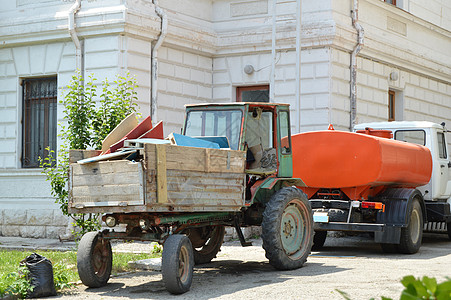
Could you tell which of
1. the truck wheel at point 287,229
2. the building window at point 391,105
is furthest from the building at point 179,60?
the truck wheel at point 287,229

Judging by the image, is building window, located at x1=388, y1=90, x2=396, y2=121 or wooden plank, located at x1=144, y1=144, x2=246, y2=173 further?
building window, located at x1=388, y1=90, x2=396, y2=121

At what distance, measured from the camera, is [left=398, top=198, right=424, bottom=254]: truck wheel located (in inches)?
492

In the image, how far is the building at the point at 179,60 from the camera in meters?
15.6

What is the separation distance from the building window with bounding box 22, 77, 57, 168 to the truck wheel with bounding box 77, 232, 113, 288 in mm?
7746

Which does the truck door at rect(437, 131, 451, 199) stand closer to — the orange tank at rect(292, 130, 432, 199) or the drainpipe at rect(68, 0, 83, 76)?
the orange tank at rect(292, 130, 432, 199)

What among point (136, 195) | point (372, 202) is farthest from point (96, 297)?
point (372, 202)

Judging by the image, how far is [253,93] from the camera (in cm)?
1802

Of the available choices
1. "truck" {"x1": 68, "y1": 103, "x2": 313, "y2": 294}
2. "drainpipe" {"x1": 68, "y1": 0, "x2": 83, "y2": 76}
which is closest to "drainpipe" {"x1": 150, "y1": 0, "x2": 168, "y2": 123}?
"drainpipe" {"x1": 68, "y1": 0, "x2": 83, "y2": 76}

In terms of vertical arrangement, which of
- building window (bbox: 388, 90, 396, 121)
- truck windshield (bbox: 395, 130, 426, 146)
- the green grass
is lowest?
the green grass

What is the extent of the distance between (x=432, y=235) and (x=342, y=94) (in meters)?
3.93

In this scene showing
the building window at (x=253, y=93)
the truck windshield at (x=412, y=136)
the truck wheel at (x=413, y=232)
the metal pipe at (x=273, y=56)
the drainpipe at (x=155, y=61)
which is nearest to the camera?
the truck wheel at (x=413, y=232)

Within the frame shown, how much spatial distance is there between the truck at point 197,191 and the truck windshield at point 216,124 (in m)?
0.01

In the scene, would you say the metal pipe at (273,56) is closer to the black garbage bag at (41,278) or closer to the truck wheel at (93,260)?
the truck wheel at (93,260)

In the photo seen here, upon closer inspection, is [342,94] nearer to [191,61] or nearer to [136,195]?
[191,61]
